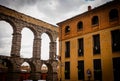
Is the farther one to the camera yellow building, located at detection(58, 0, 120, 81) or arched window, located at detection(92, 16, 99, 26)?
arched window, located at detection(92, 16, 99, 26)

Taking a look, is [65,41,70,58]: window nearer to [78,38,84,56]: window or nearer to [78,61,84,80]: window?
[78,38,84,56]: window

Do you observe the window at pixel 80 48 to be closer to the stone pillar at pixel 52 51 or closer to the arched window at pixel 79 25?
the arched window at pixel 79 25

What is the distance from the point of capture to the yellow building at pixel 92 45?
634 inches

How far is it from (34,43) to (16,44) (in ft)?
15.2

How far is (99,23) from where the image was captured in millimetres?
17781

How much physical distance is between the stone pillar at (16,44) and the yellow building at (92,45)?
10300 mm

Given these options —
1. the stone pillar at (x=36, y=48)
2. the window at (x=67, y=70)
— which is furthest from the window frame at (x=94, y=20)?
the stone pillar at (x=36, y=48)

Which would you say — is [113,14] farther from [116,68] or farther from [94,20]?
[116,68]

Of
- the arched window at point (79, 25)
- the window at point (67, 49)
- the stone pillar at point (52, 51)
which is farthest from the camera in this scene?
the stone pillar at point (52, 51)

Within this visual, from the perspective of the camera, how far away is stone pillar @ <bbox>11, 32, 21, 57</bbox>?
2881cm

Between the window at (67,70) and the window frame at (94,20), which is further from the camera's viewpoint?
the window at (67,70)

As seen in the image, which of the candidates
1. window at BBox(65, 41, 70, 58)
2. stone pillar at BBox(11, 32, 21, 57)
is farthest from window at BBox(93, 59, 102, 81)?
stone pillar at BBox(11, 32, 21, 57)

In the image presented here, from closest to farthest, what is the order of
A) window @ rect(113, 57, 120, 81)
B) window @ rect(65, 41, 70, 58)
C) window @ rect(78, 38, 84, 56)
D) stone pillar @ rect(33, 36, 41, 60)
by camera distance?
window @ rect(113, 57, 120, 81) → window @ rect(78, 38, 84, 56) → window @ rect(65, 41, 70, 58) → stone pillar @ rect(33, 36, 41, 60)

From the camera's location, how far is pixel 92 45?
1811 cm
